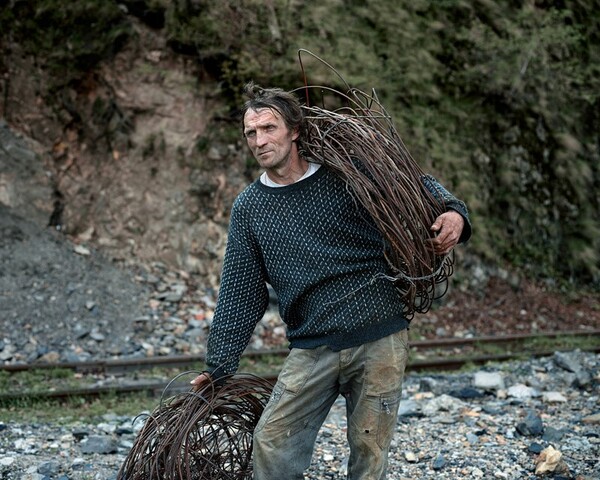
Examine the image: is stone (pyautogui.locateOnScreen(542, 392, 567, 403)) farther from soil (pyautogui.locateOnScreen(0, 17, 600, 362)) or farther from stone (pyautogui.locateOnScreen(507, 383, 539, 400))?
soil (pyautogui.locateOnScreen(0, 17, 600, 362))

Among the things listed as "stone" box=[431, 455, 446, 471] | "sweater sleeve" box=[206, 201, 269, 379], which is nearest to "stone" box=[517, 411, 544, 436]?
"stone" box=[431, 455, 446, 471]

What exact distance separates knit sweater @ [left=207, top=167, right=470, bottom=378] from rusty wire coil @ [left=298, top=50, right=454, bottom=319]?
3.0 inches

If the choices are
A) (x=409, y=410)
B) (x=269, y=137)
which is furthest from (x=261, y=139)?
(x=409, y=410)

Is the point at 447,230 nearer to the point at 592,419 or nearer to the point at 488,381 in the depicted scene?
the point at 592,419

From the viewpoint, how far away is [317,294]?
→ 3.27 metres

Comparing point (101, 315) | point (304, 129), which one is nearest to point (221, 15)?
point (101, 315)

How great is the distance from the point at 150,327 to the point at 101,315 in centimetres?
62

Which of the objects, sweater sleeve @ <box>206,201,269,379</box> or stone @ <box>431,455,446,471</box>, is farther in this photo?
stone @ <box>431,455,446,471</box>

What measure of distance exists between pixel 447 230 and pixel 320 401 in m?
1.00

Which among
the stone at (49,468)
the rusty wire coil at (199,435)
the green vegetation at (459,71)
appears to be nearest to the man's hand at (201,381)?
the rusty wire coil at (199,435)

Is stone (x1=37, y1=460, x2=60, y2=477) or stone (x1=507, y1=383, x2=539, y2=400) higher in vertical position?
stone (x1=37, y1=460, x2=60, y2=477)

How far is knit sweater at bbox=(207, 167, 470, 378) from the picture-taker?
10.6 ft

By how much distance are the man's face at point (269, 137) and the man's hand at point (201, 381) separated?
3.53 ft

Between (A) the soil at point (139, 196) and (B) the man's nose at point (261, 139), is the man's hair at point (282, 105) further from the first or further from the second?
(A) the soil at point (139, 196)
